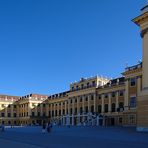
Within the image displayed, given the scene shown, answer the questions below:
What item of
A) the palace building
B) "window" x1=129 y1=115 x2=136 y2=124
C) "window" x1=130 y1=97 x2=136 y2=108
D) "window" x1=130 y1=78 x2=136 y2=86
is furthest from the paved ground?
"window" x1=130 y1=78 x2=136 y2=86

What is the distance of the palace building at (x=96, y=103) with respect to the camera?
39375mm

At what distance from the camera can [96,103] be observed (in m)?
89.1

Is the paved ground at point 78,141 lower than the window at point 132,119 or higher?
higher

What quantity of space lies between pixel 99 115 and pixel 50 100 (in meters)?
35.6

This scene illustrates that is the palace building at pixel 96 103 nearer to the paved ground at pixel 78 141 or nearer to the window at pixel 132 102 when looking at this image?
the window at pixel 132 102

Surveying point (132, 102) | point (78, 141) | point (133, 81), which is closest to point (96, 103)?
point (132, 102)

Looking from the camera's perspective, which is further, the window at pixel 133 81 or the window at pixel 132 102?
the window at pixel 133 81

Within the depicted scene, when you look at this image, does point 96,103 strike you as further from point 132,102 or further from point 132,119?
point 132,119

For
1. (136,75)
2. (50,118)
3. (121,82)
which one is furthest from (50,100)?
(136,75)

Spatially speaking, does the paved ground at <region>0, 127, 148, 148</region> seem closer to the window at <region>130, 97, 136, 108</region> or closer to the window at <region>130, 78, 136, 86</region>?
the window at <region>130, 97, 136, 108</region>

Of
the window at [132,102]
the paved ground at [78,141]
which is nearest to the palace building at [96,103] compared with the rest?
the window at [132,102]

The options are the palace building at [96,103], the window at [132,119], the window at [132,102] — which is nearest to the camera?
the palace building at [96,103]

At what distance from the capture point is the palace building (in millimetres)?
39375

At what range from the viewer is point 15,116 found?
126 m
